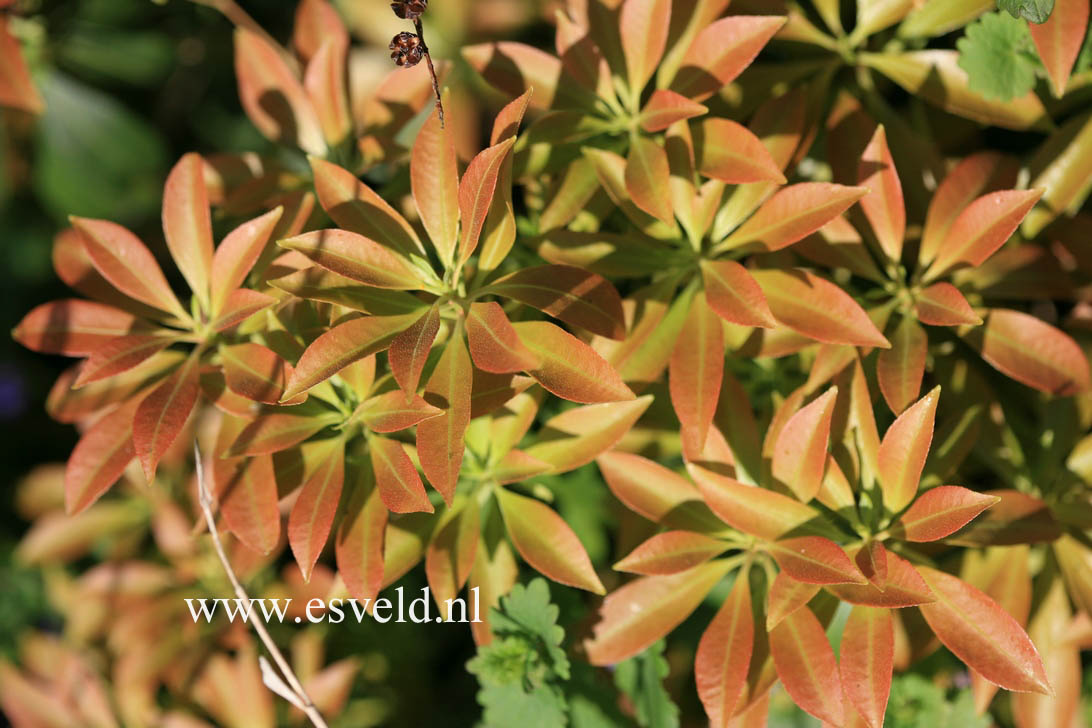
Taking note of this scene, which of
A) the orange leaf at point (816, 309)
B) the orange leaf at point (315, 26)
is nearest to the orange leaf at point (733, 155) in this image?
the orange leaf at point (816, 309)

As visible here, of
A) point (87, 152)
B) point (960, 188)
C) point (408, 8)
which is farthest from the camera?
point (87, 152)

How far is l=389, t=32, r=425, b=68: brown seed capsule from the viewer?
818 millimetres

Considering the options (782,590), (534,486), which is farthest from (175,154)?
(782,590)

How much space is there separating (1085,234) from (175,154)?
1.65m

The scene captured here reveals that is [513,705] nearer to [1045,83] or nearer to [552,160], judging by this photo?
[552,160]

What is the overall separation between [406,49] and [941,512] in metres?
0.65

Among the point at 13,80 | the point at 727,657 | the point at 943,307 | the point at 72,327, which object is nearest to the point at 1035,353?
the point at 943,307

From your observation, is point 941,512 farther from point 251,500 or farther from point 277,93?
point 277,93

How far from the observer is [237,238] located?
947 mm

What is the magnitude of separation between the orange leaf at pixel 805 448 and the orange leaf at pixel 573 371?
0.18 meters

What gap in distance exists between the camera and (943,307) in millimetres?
904

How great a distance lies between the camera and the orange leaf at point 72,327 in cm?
100

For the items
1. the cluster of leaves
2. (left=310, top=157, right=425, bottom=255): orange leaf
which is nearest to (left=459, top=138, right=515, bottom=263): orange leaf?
the cluster of leaves

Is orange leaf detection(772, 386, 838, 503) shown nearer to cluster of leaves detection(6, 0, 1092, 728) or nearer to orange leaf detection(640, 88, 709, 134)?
Result: cluster of leaves detection(6, 0, 1092, 728)
